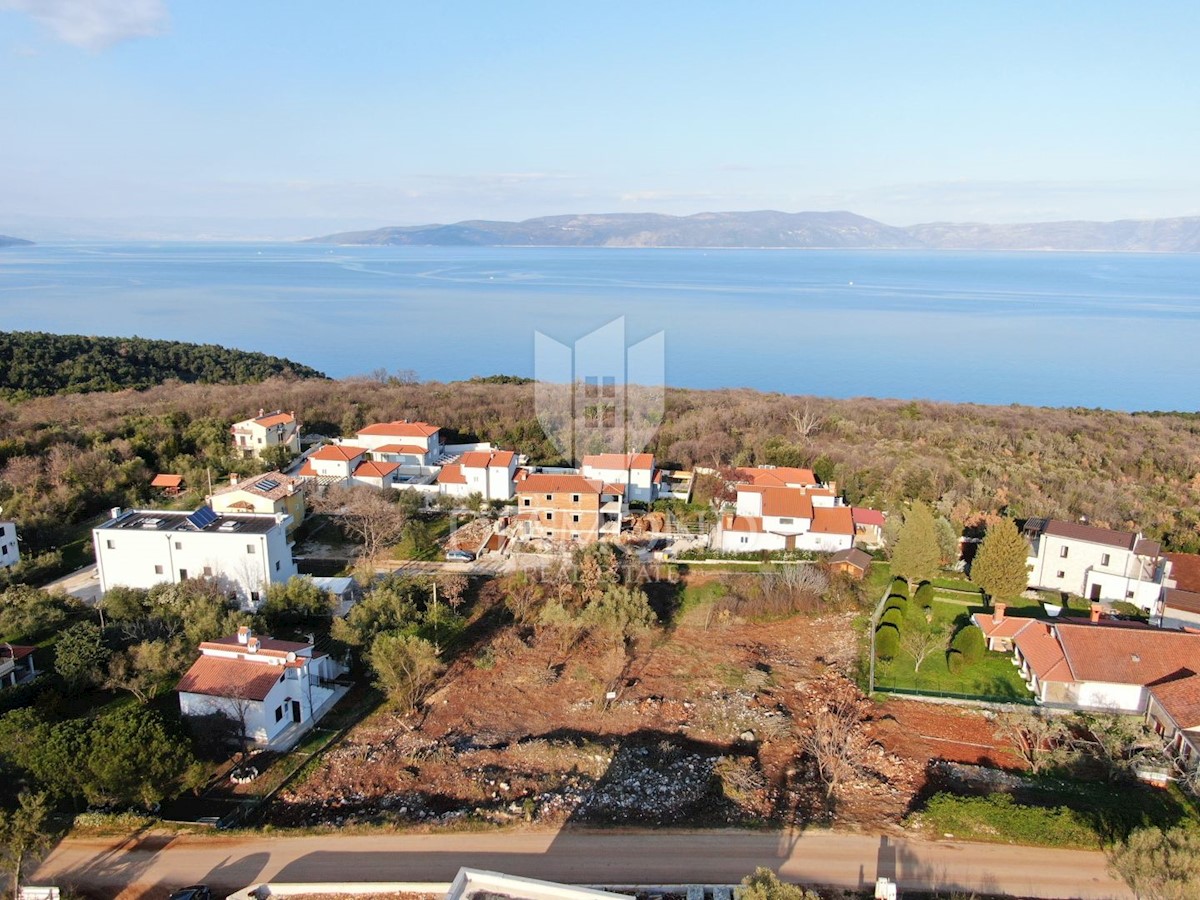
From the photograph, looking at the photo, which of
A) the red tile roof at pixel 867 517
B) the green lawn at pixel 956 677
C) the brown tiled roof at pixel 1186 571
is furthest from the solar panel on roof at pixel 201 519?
the brown tiled roof at pixel 1186 571

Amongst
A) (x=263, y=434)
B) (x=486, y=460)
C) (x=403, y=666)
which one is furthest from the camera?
(x=263, y=434)

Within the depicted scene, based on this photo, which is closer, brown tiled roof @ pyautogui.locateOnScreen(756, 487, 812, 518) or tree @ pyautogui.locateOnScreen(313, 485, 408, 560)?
tree @ pyautogui.locateOnScreen(313, 485, 408, 560)

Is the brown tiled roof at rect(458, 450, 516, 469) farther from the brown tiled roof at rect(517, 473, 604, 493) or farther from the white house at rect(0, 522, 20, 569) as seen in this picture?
the white house at rect(0, 522, 20, 569)

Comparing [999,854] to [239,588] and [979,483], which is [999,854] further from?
[979,483]

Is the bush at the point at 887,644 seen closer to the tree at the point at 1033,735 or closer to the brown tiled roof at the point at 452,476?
the tree at the point at 1033,735

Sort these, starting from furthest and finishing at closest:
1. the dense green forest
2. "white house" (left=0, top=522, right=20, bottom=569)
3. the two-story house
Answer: the dense green forest
the two-story house
"white house" (left=0, top=522, right=20, bottom=569)

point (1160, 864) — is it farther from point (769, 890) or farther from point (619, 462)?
point (619, 462)

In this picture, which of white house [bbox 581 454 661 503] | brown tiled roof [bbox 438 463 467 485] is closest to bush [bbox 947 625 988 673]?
white house [bbox 581 454 661 503]

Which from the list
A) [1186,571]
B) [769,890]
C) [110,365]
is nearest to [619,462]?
[1186,571]
